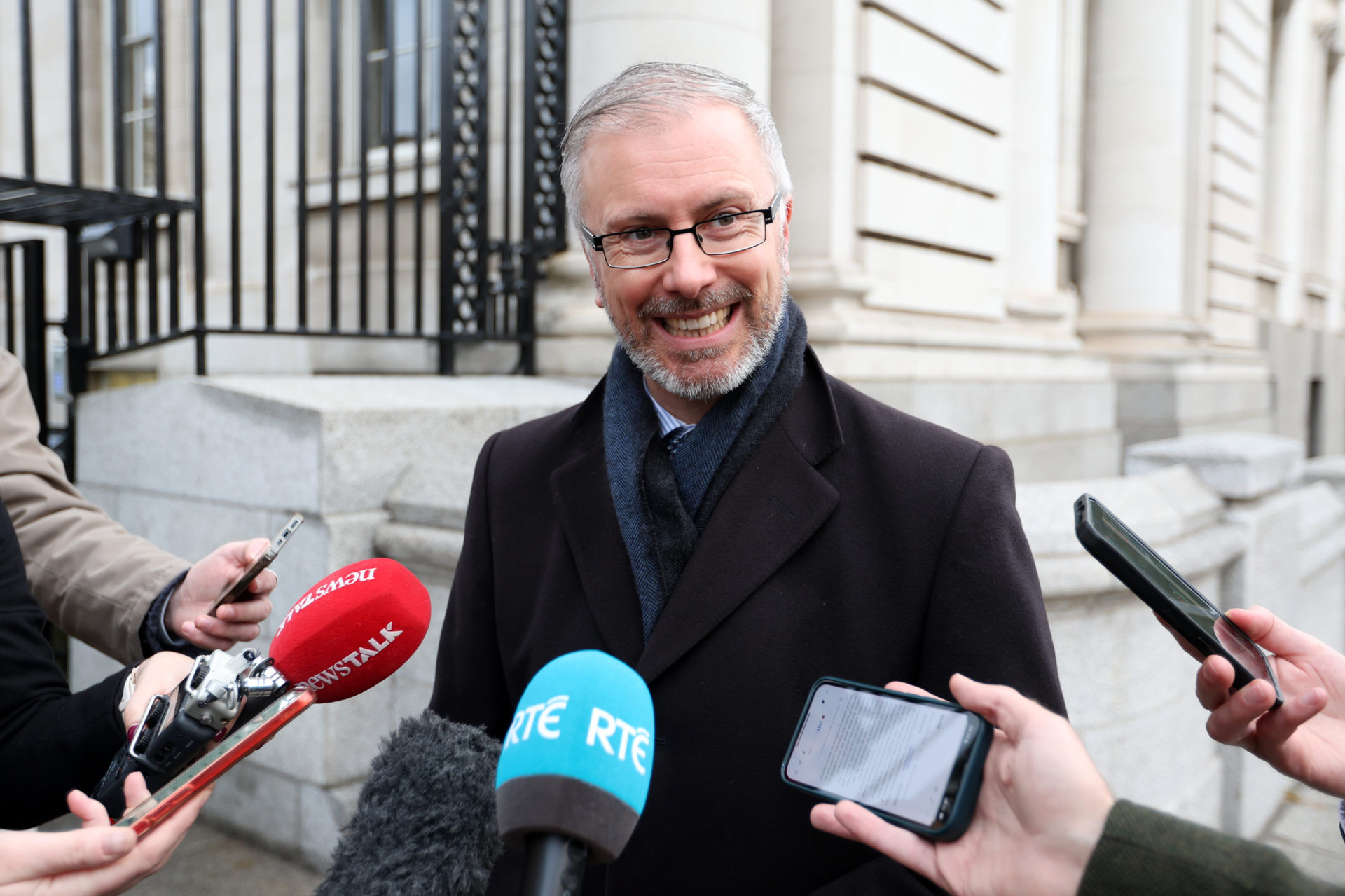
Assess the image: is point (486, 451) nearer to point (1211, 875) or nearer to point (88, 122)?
point (1211, 875)

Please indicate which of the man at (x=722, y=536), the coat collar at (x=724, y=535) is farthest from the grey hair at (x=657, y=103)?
the coat collar at (x=724, y=535)

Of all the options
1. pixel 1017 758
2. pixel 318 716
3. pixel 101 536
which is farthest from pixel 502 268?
pixel 1017 758

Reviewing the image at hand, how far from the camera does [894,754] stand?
111 centimetres

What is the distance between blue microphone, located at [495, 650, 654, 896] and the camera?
0.94m

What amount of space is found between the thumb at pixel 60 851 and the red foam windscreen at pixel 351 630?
1.04 ft

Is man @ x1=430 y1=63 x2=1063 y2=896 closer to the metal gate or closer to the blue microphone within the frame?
the blue microphone

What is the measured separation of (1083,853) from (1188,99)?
12.2m

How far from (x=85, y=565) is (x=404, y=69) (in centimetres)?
461

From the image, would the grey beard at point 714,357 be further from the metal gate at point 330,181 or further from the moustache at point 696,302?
the metal gate at point 330,181

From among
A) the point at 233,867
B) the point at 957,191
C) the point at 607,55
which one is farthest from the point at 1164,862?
the point at 957,191

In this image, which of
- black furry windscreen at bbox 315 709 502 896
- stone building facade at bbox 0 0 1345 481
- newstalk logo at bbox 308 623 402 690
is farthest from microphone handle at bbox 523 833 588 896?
stone building facade at bbox 0 0 1345 481

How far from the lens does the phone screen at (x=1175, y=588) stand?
4.16ft

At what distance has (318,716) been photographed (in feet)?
11.2

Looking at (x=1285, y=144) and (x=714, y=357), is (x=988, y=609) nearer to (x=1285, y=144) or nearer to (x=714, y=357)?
(x=714, y=357)
